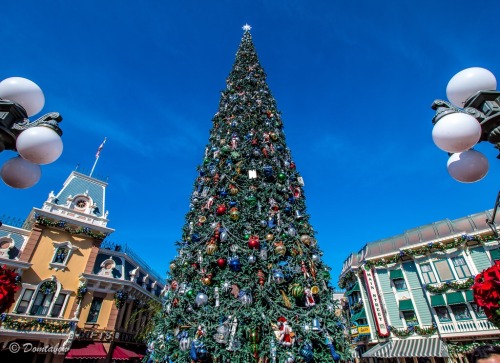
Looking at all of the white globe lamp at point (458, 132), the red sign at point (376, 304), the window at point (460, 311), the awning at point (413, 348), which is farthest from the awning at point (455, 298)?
the white globe lamp at point (458, 132)

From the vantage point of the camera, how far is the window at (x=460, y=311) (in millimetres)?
17030

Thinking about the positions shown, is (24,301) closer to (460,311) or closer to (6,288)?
(6,288)

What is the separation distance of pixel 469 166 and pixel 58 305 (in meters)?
21.7

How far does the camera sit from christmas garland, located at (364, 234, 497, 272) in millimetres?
18297

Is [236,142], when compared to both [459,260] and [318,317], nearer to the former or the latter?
[318,317]

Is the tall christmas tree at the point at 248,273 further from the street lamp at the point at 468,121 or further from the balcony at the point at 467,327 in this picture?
the balcony at the point at 467,327

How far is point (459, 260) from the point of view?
738 inches

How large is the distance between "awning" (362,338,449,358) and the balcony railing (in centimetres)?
93

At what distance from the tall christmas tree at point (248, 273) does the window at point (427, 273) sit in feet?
56.3

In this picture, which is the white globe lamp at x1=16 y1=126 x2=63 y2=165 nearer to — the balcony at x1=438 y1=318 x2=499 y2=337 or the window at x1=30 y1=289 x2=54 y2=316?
the window at x1=30 y1=289 x2=54 y2=316

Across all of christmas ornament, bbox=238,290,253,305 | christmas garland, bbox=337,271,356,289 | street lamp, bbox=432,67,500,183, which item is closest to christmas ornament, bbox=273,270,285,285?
christmas ornament, bbox=238,290,253,305

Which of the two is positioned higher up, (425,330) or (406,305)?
(406,305)

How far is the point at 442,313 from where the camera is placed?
18000 millimetres
